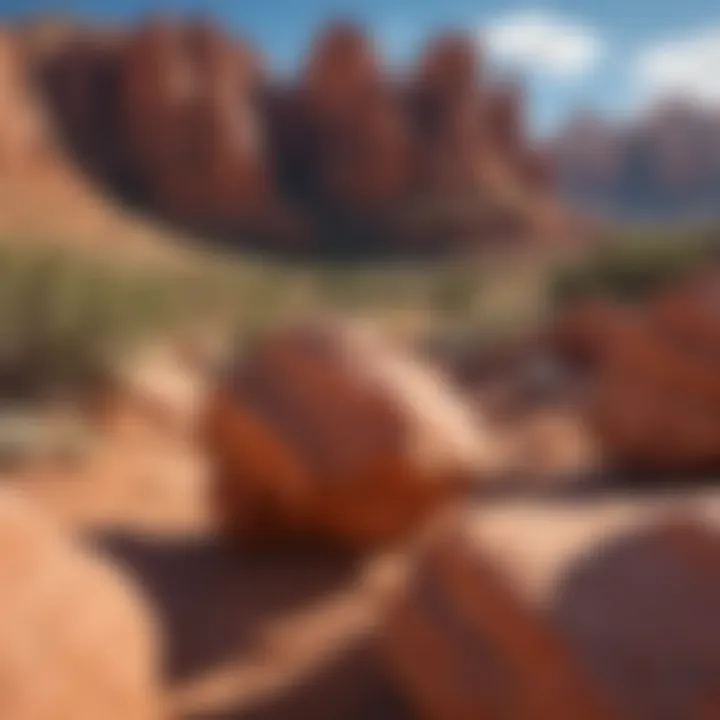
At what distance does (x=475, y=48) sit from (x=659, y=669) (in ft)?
154

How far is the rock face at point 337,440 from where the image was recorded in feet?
19.1

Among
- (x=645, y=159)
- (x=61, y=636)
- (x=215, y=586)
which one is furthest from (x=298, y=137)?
(x=61, y=636)

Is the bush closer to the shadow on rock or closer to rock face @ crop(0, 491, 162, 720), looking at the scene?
the shadow on rock

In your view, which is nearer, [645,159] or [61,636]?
[61,636]

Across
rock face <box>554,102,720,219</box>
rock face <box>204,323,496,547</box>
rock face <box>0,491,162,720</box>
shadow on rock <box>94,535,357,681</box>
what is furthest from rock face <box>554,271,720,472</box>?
rock face <box>554,102,720,219</box>

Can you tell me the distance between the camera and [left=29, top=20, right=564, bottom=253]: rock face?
40.5m

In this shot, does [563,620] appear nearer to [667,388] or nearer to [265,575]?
[265,575]

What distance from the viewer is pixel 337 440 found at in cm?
586

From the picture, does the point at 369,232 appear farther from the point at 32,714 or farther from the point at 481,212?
the point at 32,714

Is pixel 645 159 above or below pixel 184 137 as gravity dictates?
below

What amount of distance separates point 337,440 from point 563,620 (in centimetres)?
301

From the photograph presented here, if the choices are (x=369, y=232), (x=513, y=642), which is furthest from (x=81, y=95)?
(x=513, y=642)

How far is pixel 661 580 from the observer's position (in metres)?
2.96

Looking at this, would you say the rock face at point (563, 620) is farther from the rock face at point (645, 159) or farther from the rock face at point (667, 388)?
the rock face at point (645, 159)
